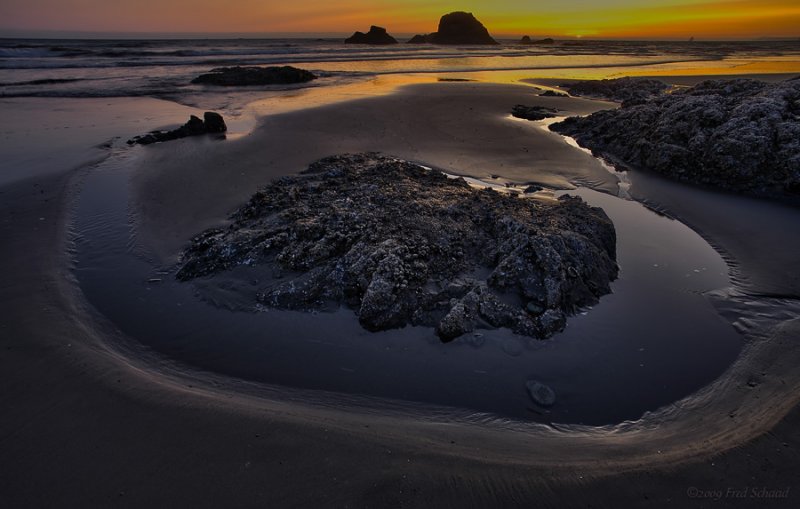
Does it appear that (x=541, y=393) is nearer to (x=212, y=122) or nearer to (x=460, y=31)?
(x=212, y=122)

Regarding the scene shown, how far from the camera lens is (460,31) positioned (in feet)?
448

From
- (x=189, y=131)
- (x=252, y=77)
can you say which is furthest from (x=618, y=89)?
(x=252, y=77)

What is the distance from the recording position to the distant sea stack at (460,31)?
135 m

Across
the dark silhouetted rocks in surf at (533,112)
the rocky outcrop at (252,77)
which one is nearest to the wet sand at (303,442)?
the dark silhouetted rocks in surf at (533,112)

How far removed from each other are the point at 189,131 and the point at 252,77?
605 inches

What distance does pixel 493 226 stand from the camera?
6.40 metres

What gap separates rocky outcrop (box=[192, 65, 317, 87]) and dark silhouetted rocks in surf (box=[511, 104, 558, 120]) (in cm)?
1595

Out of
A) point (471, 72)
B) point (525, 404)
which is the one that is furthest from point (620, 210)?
point (471, 72)

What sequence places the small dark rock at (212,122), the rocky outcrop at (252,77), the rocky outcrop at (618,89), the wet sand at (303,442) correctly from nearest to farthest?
the wet sand at (303,442) < the small dark rock at (212,122) < the rocky outcrop at (618,89) < the rocky outcrop at (252,77)

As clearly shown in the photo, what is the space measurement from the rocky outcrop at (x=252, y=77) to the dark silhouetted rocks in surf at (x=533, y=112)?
15950 mm

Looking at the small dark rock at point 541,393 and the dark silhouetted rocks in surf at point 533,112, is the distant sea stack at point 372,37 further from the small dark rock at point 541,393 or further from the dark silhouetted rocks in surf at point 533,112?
the small dark rock at point 541,393

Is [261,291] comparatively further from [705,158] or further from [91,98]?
[91,98]

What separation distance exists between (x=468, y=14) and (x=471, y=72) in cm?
13117

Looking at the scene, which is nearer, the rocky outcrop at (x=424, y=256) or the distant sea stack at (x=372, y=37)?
the rocky outcrop at (x=424, y=256)
